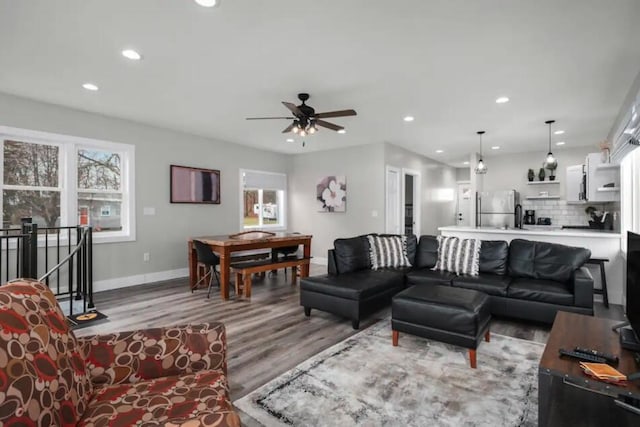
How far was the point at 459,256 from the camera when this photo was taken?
416 cm

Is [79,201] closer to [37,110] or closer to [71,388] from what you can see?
[37,110]

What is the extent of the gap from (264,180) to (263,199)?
0.48 m

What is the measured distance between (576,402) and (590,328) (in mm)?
740

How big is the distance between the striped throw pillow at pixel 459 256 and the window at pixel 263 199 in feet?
13.8

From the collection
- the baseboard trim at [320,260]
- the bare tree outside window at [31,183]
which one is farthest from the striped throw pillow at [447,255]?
the bare tree outside window at [31,183]

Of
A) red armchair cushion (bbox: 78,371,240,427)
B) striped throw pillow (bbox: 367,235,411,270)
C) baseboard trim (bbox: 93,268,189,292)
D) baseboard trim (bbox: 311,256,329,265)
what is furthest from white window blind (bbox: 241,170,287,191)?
red armchair cushion (bbox: 78,371,240,427)

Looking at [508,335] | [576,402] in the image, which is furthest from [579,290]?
[576,402]

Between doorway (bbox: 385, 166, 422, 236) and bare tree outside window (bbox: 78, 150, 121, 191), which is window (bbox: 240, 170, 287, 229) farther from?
doorway (bbox: 385, 166, 422, 236)

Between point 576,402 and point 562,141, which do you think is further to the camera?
point 562,141

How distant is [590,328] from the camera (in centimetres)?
209

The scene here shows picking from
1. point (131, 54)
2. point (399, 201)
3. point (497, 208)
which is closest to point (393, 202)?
point (399, 201)

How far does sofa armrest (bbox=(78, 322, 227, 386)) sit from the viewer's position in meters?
1.47

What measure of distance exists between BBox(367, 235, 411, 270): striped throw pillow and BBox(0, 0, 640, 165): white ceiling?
1.80 metres

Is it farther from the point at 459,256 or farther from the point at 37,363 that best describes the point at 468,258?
the point at 37,363
